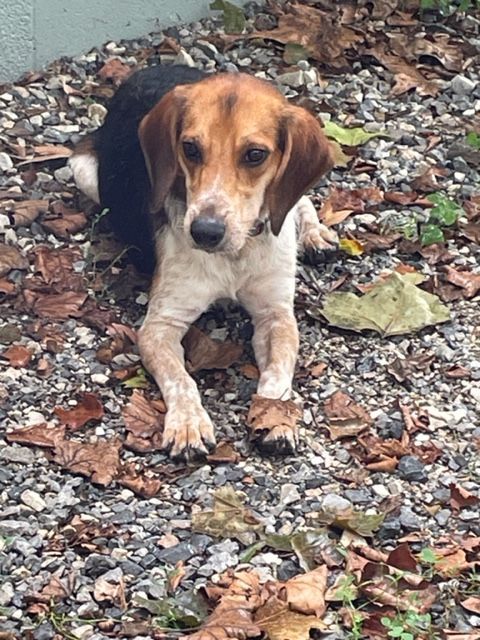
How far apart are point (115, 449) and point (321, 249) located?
1.69 m

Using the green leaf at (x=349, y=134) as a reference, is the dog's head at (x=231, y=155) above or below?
above

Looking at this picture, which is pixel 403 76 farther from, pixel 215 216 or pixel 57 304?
pixel 215 216

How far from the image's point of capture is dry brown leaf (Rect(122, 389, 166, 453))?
4.93 meters

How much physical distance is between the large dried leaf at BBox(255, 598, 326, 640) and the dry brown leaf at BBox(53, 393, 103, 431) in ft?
4.10

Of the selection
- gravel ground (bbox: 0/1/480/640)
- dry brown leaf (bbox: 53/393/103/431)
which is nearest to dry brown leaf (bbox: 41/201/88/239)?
gravel ground (bbox: 0/1/480/640)

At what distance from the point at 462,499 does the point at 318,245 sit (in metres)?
1.82

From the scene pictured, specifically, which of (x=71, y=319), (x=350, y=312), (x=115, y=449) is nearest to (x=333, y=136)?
(x=350, y=312)

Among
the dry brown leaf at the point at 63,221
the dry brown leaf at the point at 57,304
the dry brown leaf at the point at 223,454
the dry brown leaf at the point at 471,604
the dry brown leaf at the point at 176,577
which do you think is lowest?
the dry brown leaf at the point at 63,221

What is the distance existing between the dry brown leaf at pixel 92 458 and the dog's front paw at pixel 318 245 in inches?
63.2

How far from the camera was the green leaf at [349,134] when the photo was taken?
7.05 m

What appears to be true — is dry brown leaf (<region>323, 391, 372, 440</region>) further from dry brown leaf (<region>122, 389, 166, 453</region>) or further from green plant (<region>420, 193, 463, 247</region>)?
green plant (<region>420, 193, 463, 247</region>)

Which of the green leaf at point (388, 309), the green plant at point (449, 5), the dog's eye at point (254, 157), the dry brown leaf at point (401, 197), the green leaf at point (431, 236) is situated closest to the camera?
the dog's eye at point (254, 157)

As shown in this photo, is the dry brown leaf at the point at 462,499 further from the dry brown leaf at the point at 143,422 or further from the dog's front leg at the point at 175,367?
the dry brown leaf at the point at 143,422

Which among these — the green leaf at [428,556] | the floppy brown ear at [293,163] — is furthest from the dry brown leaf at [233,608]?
the floppy brown ear at [293,163]
